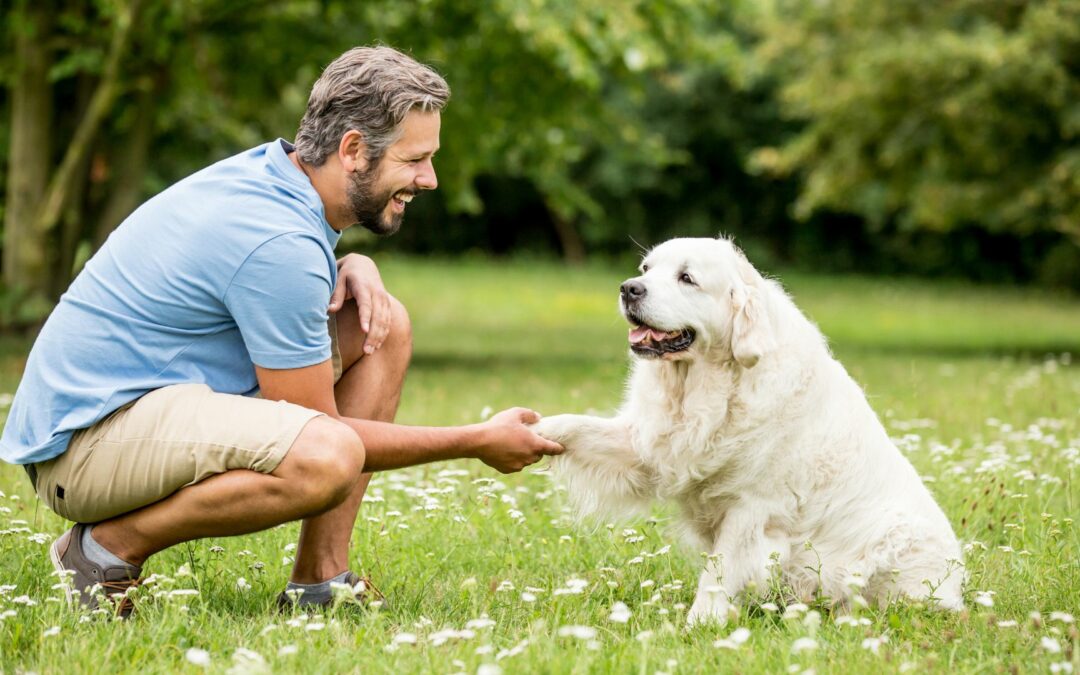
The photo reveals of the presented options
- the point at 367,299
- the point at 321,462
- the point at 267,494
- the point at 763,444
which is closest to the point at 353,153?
the point at 367,299

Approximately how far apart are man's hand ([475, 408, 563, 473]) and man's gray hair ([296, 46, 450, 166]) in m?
0.94

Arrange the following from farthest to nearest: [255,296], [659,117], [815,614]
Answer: [659,117] → [255,296] → [815,614]

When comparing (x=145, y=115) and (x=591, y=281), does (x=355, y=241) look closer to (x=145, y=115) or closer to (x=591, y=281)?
(x=145, y=115)

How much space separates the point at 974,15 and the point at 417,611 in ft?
39.3

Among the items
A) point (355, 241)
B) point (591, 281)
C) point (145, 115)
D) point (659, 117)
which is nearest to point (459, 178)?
point (355, 241)

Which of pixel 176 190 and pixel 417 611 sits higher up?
pixel 176 190

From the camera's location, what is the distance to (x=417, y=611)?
3805 mm

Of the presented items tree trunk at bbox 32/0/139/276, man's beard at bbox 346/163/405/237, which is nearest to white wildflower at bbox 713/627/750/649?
man's beard at bbox 346/163/405/237

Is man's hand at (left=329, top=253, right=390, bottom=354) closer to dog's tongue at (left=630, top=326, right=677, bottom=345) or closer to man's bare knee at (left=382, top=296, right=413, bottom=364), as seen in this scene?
man's bare knee at (left=382, top=296, right=413, bottom=364)

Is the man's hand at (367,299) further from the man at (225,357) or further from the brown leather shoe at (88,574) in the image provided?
the brown leather shoe at (88,574)

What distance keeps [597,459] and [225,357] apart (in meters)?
1.35

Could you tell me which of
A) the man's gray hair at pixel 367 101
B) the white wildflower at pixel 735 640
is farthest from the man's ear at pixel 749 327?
the man's gray hair at pixel 367 101

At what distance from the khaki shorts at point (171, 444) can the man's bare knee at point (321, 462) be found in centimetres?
3

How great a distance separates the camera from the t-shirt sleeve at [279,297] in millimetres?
3400
